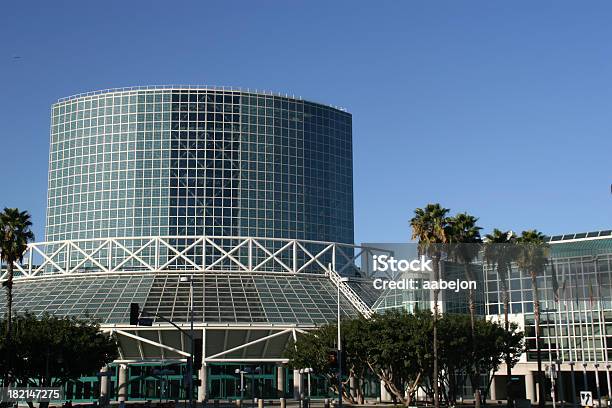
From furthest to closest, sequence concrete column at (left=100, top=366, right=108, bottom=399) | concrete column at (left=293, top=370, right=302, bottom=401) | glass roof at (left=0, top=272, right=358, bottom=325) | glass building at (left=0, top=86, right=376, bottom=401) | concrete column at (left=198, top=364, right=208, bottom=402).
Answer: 1. glass building at (left=0, top=86, right=376, bottom=401)
2. glass roof at (left=0, top=272, right=358, bottom=325)
3. concrete column at (left=293, top=370, right=302, bottom=401)
4. concrete column at (left=198, top=364, right=208, bottom=402)
5. concrete column at (left=100, top=366, right=108, bottom=399)

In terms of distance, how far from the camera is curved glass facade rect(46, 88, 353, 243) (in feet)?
561

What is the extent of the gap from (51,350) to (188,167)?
3701 inches

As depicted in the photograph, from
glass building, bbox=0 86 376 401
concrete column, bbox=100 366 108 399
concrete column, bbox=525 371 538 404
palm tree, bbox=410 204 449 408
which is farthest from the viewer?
glass building, bbox=0 86 376 401

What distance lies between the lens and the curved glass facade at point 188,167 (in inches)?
6727

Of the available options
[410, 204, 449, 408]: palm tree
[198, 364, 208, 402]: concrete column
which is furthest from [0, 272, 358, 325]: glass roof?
[410, 204, 449, 408]: palm tree

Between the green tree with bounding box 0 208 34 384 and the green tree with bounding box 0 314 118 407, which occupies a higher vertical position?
the green tree with bounding box 0 208 34 384

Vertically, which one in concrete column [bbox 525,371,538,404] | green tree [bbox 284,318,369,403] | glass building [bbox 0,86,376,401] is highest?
glass building [bbox 0,86,376,401]

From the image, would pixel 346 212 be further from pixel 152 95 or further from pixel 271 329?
pixel 271 329

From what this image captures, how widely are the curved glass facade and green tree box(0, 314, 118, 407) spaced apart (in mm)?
84783

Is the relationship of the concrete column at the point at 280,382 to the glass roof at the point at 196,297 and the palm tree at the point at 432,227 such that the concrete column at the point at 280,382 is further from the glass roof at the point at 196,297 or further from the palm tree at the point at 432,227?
the palm tree at the point at 432,227

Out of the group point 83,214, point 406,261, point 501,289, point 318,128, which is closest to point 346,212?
point 318,128

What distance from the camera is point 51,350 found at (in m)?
79.3

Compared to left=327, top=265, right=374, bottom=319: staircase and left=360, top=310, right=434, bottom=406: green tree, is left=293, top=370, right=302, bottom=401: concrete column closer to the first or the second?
left=327, top=265, right=374, bottom=319: staircase

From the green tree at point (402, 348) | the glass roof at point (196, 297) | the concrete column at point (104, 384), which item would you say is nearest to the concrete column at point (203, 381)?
the glass roof at point (196, 297)
